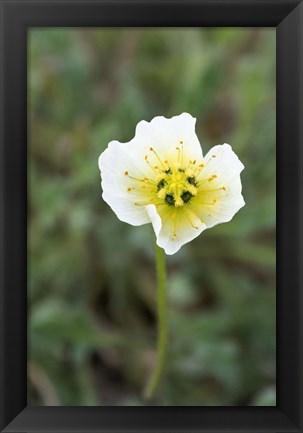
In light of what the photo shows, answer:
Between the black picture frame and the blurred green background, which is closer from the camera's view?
the black picture frame

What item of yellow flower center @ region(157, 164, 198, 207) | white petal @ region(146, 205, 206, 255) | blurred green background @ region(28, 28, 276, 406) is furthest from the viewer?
blurred green background @ region(28, 28, 276, 406)

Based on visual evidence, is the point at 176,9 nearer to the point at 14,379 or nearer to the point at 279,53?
the point at 279,53

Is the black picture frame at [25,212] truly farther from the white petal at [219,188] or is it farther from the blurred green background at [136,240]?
the blurred green background at [136,240]

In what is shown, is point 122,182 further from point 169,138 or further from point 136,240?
point 136,240

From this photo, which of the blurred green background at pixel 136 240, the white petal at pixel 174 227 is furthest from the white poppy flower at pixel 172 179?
the blurred green background at pixel 136 240

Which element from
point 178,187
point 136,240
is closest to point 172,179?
point 178,187

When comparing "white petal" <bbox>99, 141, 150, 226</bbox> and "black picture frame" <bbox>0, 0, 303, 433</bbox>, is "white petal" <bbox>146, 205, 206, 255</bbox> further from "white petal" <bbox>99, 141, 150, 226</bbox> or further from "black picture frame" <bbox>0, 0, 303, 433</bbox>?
"black picture frame" <bbox>0, 0, 303, 433</bbox>

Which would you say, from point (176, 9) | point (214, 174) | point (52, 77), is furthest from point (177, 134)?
point (52, 77)

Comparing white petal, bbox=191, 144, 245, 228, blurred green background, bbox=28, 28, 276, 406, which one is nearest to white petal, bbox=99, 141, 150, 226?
white petal, bbox=191, 144, 245, 228

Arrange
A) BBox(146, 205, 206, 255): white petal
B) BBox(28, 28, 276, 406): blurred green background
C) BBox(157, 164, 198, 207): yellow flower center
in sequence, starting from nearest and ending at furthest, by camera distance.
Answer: BBox(146, 205, 206, 255): white petal < BBox(157, 164, 198, 207): yellow flower center < BBox(28, 28, 276, 406): blurred green background
